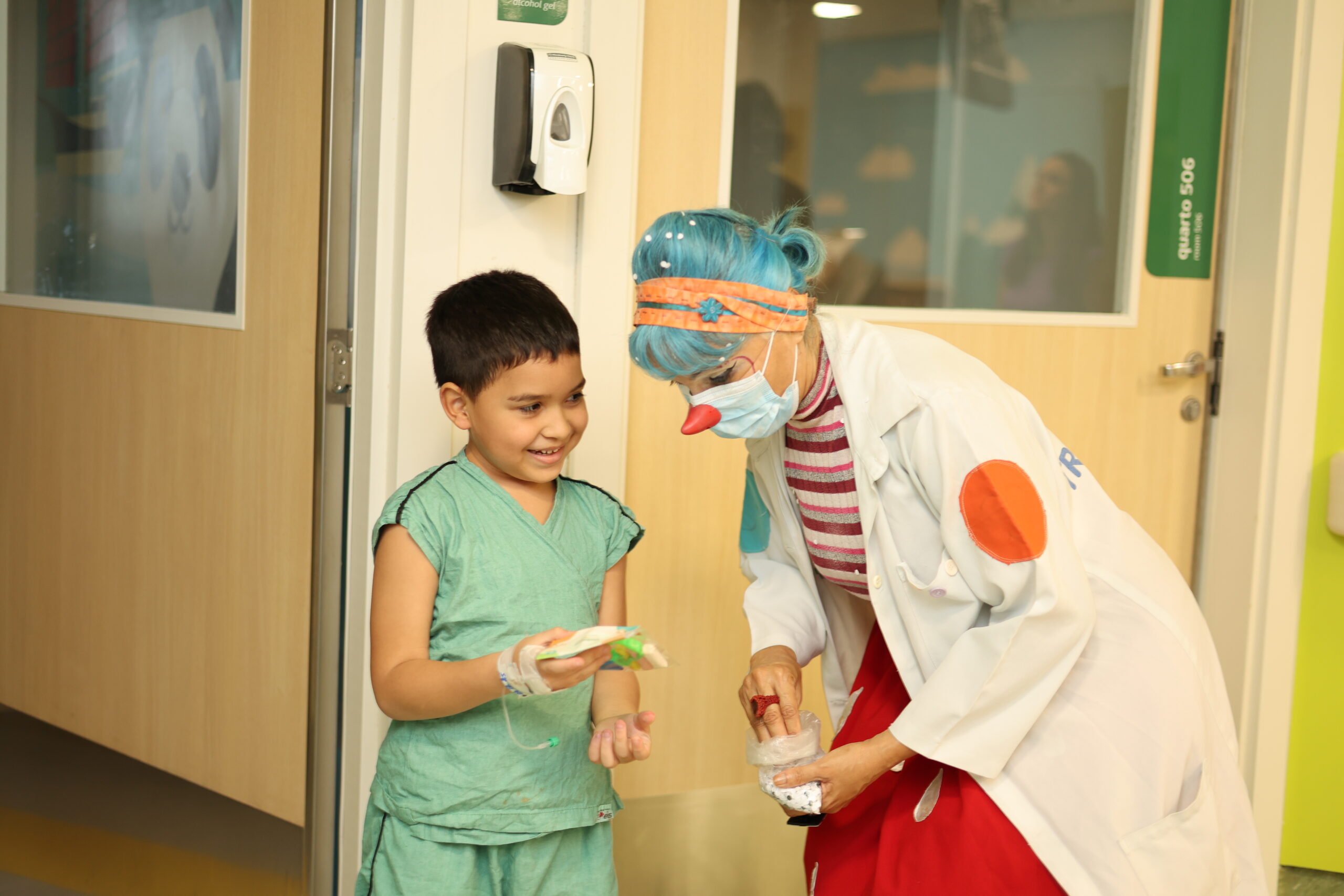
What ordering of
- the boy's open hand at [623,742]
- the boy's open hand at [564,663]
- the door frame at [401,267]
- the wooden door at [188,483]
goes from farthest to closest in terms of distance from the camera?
1. the wooden door at [188,483]
2. the door frame at [401,267]
3. the boy's open hand at [623,742]
4. the boy's open hand at [564,663]

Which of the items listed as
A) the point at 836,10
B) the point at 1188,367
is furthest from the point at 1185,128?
A: the point at 836,10

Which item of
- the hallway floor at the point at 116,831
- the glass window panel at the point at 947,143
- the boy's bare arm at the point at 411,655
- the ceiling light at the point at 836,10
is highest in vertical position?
the ceiling light at the point at 836,10

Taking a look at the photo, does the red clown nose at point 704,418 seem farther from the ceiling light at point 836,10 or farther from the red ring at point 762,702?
the ceiling light at point 836,10

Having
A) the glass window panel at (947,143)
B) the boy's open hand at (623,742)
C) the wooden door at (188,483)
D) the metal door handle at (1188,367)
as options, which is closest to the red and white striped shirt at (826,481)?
the boy's open hand at (623,742)

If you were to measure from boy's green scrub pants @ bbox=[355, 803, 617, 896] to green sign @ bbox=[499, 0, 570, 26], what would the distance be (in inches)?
45.1

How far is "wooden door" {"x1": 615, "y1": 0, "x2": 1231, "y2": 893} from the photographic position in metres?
1.85

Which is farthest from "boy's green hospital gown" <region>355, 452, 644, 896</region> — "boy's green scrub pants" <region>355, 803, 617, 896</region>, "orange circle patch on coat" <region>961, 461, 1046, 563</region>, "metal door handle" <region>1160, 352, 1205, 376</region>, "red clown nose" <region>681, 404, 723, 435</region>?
Answer: "metal door handle" <region>1160, 352, 1205, 376</region>

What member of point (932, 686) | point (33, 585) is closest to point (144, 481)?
point (33, 585)

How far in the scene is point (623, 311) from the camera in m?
1.75

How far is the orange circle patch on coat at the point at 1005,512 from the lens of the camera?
1.16 meters

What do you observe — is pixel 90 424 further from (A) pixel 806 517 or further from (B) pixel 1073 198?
(B) pixel 1073 198

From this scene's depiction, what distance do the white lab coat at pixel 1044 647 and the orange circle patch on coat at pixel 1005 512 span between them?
14 mm

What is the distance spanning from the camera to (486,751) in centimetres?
130

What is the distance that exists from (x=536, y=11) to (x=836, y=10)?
667mm
